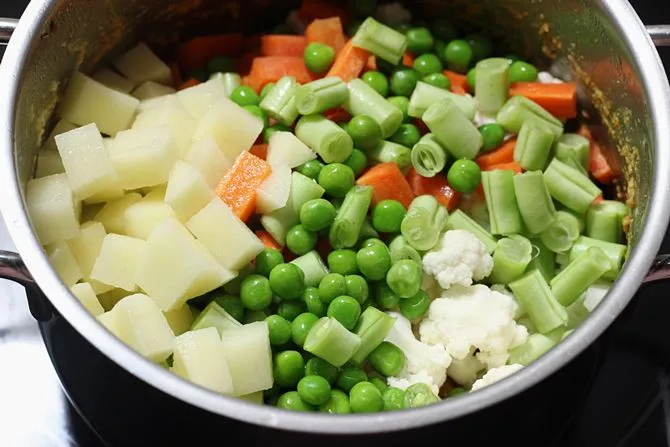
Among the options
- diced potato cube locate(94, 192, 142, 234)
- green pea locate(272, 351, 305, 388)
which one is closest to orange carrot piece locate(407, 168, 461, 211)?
green pea locate(272, 351, 305, 388)

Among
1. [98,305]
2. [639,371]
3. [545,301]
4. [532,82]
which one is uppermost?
[532,82]

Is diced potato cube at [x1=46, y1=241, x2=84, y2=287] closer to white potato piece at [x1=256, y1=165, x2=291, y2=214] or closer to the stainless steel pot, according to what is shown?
the stainless steel pot

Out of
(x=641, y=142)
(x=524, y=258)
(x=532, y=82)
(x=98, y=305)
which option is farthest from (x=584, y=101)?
(x=98, y=305)

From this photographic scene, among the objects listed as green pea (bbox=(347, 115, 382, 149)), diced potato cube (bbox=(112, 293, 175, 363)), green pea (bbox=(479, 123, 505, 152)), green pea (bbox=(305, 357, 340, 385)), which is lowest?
green pea (bbox=(305, 357, 340, 385))

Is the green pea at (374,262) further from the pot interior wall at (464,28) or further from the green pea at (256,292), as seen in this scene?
the pot interior wall at (464,28)

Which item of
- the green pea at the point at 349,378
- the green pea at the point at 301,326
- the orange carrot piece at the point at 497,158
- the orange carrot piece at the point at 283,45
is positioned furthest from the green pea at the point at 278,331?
the orange carrot piece at the point at 283,45

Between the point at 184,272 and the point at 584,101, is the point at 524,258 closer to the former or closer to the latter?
the point at 584,101
